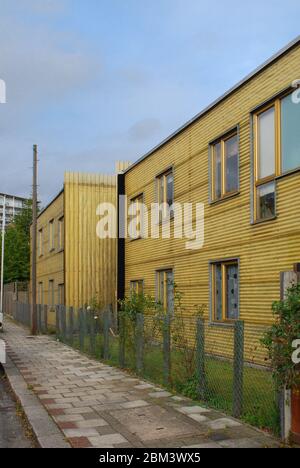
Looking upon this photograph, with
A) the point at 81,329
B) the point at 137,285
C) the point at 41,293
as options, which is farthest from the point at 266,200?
the point at 41,293

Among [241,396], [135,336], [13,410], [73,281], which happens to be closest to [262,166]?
[135,336]

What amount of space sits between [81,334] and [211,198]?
5496mm

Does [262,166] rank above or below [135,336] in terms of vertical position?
above

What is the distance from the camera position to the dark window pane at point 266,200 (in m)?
10.7

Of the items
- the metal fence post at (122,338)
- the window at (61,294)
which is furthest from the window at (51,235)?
the metal fence post at (122,338)

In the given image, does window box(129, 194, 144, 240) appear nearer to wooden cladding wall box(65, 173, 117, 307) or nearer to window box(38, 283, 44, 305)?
wooden cladding wall box(65, 173, 117, 307)

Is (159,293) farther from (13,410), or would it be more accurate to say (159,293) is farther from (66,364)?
(13,410)

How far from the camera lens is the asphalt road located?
602cm

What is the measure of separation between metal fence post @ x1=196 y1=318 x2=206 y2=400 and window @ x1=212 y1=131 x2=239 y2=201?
473 centimetres

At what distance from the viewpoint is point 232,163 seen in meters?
12.3

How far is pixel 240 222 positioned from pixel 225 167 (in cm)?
157

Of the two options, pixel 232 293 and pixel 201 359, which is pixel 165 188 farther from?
pixel 201 359

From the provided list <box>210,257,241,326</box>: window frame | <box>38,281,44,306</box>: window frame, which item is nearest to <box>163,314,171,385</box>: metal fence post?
<box>210,257,241,326</box>: window frame
